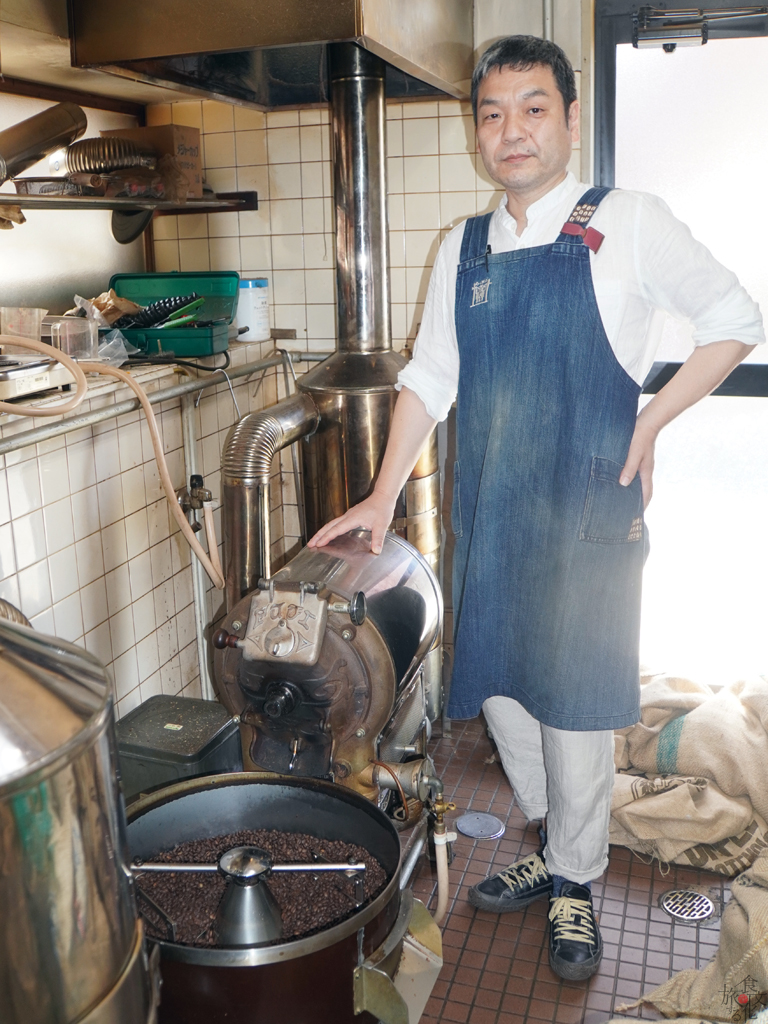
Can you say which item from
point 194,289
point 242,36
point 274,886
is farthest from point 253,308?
point 274,886

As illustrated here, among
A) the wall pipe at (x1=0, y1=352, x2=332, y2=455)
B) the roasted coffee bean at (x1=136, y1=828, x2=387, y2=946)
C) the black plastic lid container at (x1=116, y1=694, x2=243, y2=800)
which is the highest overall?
the wall pipe at (x1=0, y1=352, x2=332, y2=455)

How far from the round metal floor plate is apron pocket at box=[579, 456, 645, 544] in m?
1.16

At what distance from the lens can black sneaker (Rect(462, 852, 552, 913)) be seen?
259 cm

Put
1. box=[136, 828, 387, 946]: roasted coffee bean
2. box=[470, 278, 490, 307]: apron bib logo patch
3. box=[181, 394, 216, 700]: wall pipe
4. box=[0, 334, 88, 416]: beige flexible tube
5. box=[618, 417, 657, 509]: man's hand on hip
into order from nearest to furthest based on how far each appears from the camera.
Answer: box=[136, 828, 387, 946]: roasted coffee bean < box=[0, 334, 88, 416]: beige flexible tube < box=[618, 417, 657, 509]: man's hand on hip < box=[470, 278, 490, 307]: apron bib logo patch < box=[181, 394, 216, 700]: wall pipe

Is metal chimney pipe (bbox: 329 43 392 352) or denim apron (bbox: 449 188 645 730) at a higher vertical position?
metal chimney pipe (bbox: 329 43 392 352)

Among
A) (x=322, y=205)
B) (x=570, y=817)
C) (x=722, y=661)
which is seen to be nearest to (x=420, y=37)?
(x=322, y=205)

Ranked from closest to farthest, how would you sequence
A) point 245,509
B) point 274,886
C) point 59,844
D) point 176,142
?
point 59,844 < point 274,886 < point 245,509 < point 176,142

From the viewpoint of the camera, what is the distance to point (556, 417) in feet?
7.45

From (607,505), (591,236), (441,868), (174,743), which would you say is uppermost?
(591,236)

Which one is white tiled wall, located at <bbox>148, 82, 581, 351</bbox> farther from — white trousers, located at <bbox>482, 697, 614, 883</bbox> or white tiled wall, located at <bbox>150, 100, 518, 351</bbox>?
white trousers, located at <bbox>482, 697, 614, 883</bbox>

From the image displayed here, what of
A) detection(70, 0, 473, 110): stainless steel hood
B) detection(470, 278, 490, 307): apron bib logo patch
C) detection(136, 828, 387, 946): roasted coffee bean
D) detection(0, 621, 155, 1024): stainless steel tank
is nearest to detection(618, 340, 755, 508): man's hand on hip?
detection(470, 278, 490, 307): apron bib logo patch

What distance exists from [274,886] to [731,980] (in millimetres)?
1099

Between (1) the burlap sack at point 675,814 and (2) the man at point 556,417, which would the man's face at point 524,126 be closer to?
(2) the man at point 556,417

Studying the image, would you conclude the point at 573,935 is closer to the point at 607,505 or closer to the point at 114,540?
the point at 607,505
